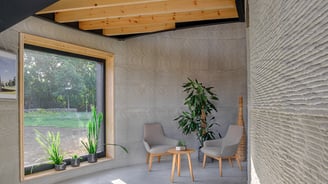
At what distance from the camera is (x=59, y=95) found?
4406mm

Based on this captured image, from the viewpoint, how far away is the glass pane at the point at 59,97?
3.92 metres

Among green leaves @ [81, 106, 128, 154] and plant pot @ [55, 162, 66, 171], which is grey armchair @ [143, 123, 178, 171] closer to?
green leaves @ [81, 106, 128, 154]

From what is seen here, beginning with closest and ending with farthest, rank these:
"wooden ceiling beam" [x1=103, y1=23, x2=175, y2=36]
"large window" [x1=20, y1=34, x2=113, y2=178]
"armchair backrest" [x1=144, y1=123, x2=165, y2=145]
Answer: "large window" [x1=20, y1=34, x2=113, y2=178] → "wooden ceiling beam" [x1=103, y1=23, x2=175, y2=36] → "armchair backrest" [x1=144, y1=123, x2=165, y2=145]

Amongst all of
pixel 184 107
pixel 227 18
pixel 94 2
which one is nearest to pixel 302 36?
pixel 94 2

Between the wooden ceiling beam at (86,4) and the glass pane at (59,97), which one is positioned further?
the glass pane at (59,97)

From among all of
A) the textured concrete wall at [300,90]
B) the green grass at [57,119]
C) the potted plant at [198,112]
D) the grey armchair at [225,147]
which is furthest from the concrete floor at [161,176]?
the textured concrete wall at [300,90]

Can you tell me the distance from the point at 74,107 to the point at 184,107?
2.51 metres

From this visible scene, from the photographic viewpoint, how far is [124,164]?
5.26 m

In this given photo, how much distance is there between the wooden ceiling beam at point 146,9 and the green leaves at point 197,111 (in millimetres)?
2165

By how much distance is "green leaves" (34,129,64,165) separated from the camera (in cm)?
402

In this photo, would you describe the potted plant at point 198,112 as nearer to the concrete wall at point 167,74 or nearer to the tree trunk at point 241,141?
the concrete wall at point 167,74

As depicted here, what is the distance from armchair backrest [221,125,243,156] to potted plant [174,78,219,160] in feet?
1.45

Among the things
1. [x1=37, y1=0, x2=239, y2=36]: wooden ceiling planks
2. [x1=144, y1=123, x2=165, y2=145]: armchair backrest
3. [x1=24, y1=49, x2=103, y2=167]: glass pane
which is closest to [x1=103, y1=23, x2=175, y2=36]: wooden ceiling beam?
[x1=37, y1=0, x2=239, y2=36]: wooden ceiling planks

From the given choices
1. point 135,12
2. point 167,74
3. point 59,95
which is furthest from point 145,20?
point 59,95
